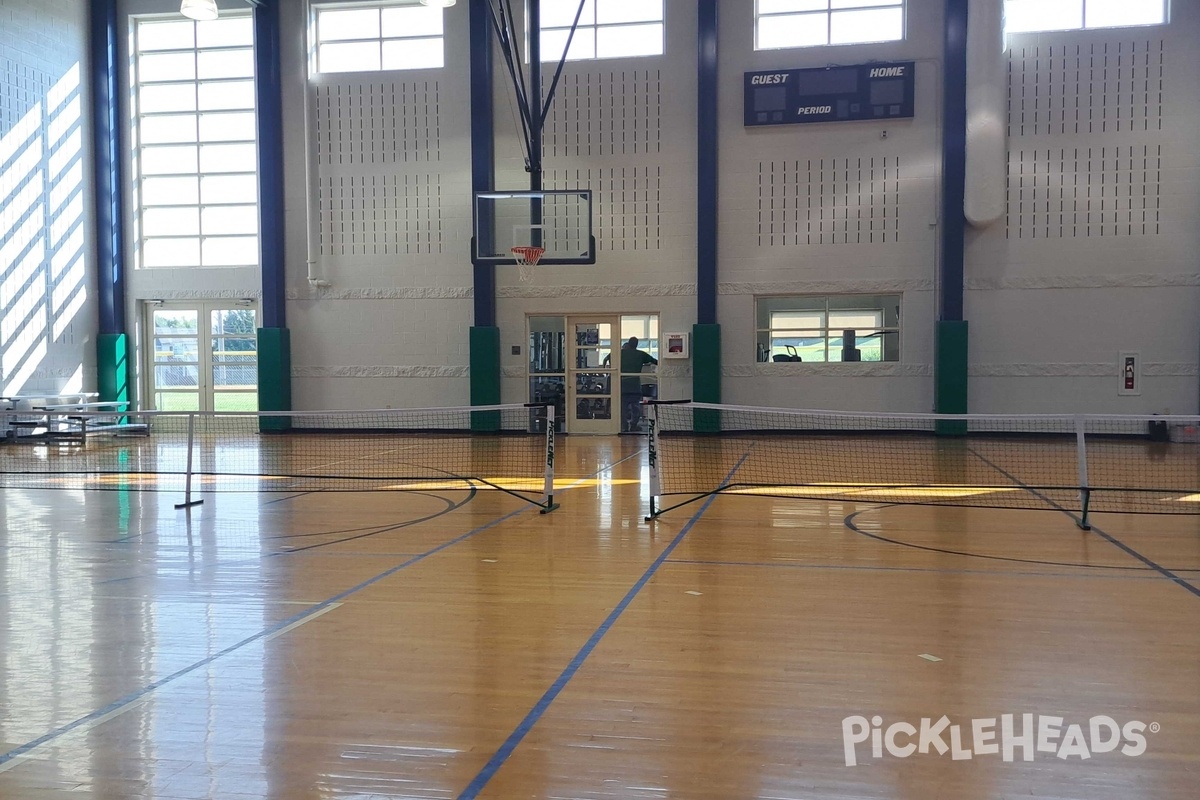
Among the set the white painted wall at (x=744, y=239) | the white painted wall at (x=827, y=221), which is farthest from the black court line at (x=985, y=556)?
the white painted wall at (x=744, y=239)

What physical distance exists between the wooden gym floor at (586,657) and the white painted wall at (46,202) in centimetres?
1194

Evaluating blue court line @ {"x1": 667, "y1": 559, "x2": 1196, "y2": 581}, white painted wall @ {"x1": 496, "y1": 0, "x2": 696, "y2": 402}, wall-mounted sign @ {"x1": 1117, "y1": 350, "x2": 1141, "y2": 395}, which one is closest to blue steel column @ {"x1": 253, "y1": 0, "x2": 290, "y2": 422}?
white painted wall @ {"x1": 496, "y1": 0, "x2": 696, "y2": 402}

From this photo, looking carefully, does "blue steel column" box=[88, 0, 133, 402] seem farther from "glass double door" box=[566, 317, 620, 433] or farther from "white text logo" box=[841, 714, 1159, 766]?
"white text logo" box=[841, 714, 1159, 766]

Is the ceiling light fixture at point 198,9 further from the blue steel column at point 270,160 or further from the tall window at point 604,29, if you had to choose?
the tall window at point 604,29

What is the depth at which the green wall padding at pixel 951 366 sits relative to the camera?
56.2ft

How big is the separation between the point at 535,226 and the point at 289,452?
6.03 m

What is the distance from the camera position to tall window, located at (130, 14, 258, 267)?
19.7 m

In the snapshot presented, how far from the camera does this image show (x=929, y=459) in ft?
45.7

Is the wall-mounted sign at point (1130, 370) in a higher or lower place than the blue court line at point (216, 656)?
higher

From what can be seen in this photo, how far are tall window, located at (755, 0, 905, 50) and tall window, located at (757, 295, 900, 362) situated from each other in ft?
16.9

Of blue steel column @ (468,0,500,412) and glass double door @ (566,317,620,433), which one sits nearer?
blue steel column @ (468,0,500,412)

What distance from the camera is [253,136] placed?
19.7 meters

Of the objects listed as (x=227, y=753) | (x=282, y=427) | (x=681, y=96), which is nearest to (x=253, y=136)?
(x=282, y=427)

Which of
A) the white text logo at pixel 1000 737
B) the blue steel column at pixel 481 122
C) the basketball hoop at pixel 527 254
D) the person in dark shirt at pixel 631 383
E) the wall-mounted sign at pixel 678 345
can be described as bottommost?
the white text logo at pixel 1000 737
